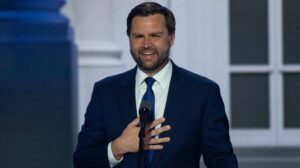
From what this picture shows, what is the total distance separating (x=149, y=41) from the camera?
8.67ft

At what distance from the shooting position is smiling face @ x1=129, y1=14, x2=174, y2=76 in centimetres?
264

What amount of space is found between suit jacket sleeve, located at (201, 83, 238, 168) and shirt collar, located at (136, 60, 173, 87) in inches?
7.2

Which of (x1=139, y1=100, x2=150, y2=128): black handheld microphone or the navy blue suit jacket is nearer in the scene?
(x1=139, y1=100, x2=150, y2=128): black handheld microphone

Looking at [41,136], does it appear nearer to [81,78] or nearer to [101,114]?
[81,78]

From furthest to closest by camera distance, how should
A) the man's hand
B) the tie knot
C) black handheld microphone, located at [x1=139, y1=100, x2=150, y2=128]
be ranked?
the tie knot < the man's hand < black handheld microphone, located at [x1=139, y1=100, x2=150, y2=128]

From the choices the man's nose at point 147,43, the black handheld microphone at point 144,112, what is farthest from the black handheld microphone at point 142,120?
the man's nose at point 147,43

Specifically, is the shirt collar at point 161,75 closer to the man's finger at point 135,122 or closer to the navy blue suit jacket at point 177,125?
the navy blue suit jacket at point 177,125

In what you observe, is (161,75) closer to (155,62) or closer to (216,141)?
(155,62)

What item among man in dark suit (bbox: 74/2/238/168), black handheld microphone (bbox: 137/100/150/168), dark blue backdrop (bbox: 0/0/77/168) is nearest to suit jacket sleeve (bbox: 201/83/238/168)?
man in dark suit (bbox: 74/2/238/168)

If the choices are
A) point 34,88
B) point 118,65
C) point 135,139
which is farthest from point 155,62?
point 118,65

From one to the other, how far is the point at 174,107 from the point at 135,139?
0.66 feet

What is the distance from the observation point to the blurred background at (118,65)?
3.79 metres

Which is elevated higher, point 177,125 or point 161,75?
point 161,75

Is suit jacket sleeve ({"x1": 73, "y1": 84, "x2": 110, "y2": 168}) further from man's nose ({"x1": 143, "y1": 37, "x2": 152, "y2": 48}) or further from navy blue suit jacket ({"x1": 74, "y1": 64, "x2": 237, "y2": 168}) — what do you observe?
man's nose ({"x1": 143, "y1": 37, "x2": 152, "y2": 48})
